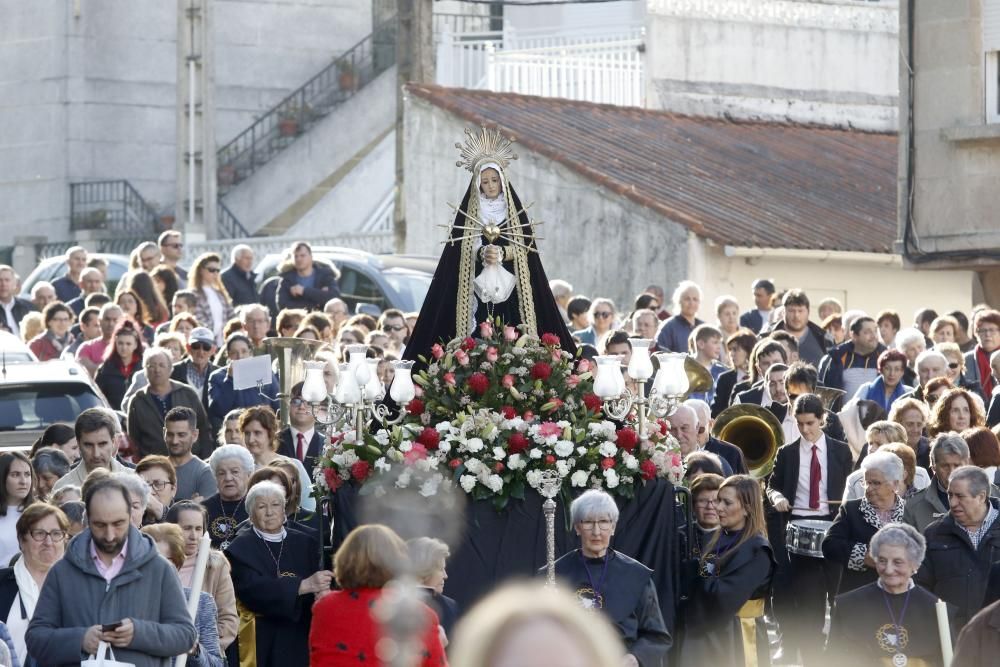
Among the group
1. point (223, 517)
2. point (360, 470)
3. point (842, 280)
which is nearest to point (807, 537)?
point (360, 470)

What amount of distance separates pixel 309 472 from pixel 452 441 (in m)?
2.54

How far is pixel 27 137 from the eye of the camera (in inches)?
1582

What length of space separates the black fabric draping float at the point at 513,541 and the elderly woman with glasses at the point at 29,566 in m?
2.12

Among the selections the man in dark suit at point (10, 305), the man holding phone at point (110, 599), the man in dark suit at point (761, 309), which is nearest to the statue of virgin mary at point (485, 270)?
the man holding phone at point (110, 599)

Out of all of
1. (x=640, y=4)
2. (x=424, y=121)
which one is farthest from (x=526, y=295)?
(x=640, y=4)

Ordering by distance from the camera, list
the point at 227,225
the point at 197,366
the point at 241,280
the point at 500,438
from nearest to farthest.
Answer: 1. the point at 500,438
2. the point at 197,366
3. the point at 241,280
4. the point at 227,225

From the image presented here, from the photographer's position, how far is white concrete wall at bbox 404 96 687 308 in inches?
1025

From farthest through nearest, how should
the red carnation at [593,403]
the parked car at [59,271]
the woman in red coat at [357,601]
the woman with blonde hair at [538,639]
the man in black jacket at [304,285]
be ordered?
the parked car at [59,271], the man in black jacket at [304,285], the red carnation at [593,403], the woman in red coat at [357,601], the woman with blonde hair at [538,639]

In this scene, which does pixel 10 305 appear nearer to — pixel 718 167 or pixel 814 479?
pixel 814 479

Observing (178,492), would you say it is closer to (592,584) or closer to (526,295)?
(526,295)

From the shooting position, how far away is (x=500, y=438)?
11.5 meters

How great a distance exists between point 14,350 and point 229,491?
5867mm

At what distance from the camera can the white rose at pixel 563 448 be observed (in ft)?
37.3

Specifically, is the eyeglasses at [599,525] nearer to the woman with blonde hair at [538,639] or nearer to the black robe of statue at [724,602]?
the black robe of statue at [724,602]
